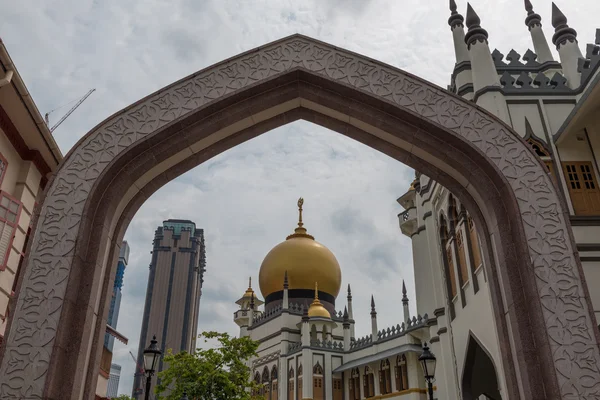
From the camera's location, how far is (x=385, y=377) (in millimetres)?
25656

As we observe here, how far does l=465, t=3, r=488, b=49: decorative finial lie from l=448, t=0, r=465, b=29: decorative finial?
943 mm

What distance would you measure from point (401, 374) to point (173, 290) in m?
57.2

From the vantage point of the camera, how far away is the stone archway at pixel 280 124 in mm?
5711

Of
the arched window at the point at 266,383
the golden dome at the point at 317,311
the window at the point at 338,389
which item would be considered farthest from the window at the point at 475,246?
the arched window at the point at 266,383

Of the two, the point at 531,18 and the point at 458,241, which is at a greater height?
the point at 531,18

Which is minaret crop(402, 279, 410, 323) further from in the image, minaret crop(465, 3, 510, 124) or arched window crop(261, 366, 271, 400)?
minaret crop(465, 3, 510, 124)

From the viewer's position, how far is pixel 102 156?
6844mm

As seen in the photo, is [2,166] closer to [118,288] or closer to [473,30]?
[473,30]

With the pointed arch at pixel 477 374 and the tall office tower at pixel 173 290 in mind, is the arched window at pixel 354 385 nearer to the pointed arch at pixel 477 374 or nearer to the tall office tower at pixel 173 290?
the pointed arch at pixel 477 374

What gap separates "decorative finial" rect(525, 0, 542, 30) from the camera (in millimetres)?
13445

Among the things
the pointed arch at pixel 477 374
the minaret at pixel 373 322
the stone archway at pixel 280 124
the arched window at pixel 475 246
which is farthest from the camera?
the minaret at pixel 373 322

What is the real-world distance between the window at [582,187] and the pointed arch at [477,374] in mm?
3218

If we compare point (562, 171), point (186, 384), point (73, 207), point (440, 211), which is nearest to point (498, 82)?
point (562, 171)

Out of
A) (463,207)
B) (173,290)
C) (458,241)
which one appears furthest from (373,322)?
(173,290)
